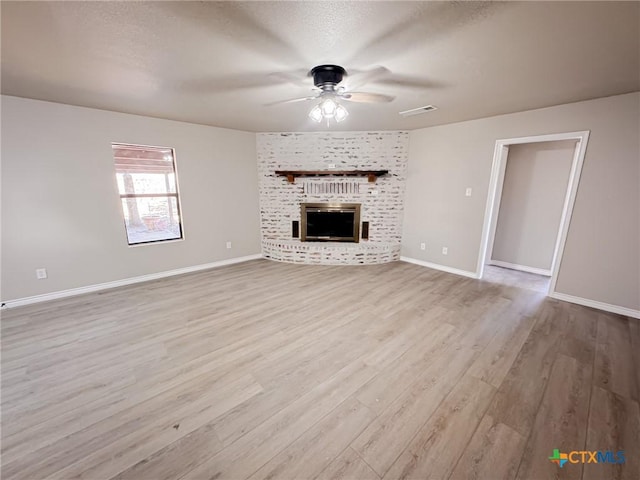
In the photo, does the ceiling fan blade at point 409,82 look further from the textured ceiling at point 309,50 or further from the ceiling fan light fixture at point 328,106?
the ceiling fan light fixture at point 328,106

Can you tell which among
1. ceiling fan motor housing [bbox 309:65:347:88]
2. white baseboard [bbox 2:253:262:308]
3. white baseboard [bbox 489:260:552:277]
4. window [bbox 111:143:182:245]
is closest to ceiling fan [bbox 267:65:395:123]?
ceiling fan motor housing [bbox 309:65:347:88]

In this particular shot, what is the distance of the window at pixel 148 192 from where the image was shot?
3617 mm

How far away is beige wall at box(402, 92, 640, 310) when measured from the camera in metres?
2.72

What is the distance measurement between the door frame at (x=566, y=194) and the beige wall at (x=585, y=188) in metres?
0.05

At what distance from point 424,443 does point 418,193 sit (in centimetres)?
392

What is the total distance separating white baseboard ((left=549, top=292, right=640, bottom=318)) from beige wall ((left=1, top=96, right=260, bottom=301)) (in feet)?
17.4

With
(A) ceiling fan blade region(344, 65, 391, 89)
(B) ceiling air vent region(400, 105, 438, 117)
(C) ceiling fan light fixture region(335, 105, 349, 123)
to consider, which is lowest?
(C) ceiling fan light fixture region(335, 105, 349, 123)

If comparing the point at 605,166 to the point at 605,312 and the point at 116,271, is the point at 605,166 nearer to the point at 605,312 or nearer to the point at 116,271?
the point at 605,312

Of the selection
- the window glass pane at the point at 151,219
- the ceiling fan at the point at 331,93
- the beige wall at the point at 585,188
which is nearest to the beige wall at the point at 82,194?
the window glass pane at the point at 151,219

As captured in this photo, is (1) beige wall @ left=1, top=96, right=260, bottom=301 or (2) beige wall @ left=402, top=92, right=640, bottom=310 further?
(1) beige wall @ left=1, top=96, right=260, bottom=301

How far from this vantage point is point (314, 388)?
1.84 m

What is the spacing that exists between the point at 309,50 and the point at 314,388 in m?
2.44

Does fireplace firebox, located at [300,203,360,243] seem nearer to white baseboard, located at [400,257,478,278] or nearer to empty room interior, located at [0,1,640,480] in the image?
empty room interior, located at [0,1,640,480]

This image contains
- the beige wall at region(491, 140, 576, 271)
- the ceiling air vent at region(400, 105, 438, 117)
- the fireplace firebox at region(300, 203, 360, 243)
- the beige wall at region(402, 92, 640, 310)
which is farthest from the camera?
the fireplace firebox at region(300, 203, 360, 243)
